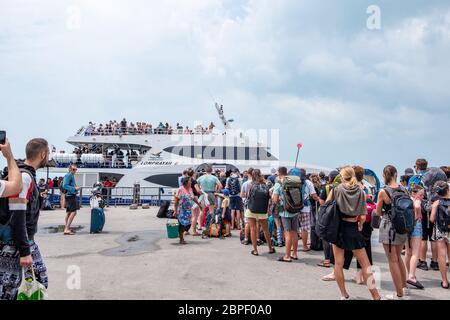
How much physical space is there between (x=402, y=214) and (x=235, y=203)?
5534 mm

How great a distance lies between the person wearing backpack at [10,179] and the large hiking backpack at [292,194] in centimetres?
434

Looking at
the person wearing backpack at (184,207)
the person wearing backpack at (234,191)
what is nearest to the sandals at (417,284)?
the person wearing backpack at (184,207)

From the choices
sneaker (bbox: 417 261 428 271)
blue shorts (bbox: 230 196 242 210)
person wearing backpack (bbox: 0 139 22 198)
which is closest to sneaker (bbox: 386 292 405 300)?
sneaker (bbox: 417 261 428 271)

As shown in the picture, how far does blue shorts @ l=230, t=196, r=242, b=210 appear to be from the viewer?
9180 millimetres

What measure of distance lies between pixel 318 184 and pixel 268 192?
1388 millimetres

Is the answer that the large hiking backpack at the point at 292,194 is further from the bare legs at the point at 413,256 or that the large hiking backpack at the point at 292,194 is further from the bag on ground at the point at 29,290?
the bag on ground at the point at 29,290

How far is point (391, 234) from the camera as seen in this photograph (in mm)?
4195

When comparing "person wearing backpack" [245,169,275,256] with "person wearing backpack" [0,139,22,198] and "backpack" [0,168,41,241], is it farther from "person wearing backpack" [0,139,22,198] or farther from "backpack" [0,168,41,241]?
"person wearing backpack" [0,139,22,198]

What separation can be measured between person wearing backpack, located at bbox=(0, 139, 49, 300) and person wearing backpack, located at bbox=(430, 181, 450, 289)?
5.00 meters

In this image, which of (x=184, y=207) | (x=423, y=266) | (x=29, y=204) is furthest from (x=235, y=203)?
(x=29, y=204)

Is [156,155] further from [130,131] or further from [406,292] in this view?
[406,292]

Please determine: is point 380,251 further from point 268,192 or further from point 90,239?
point 90,239
